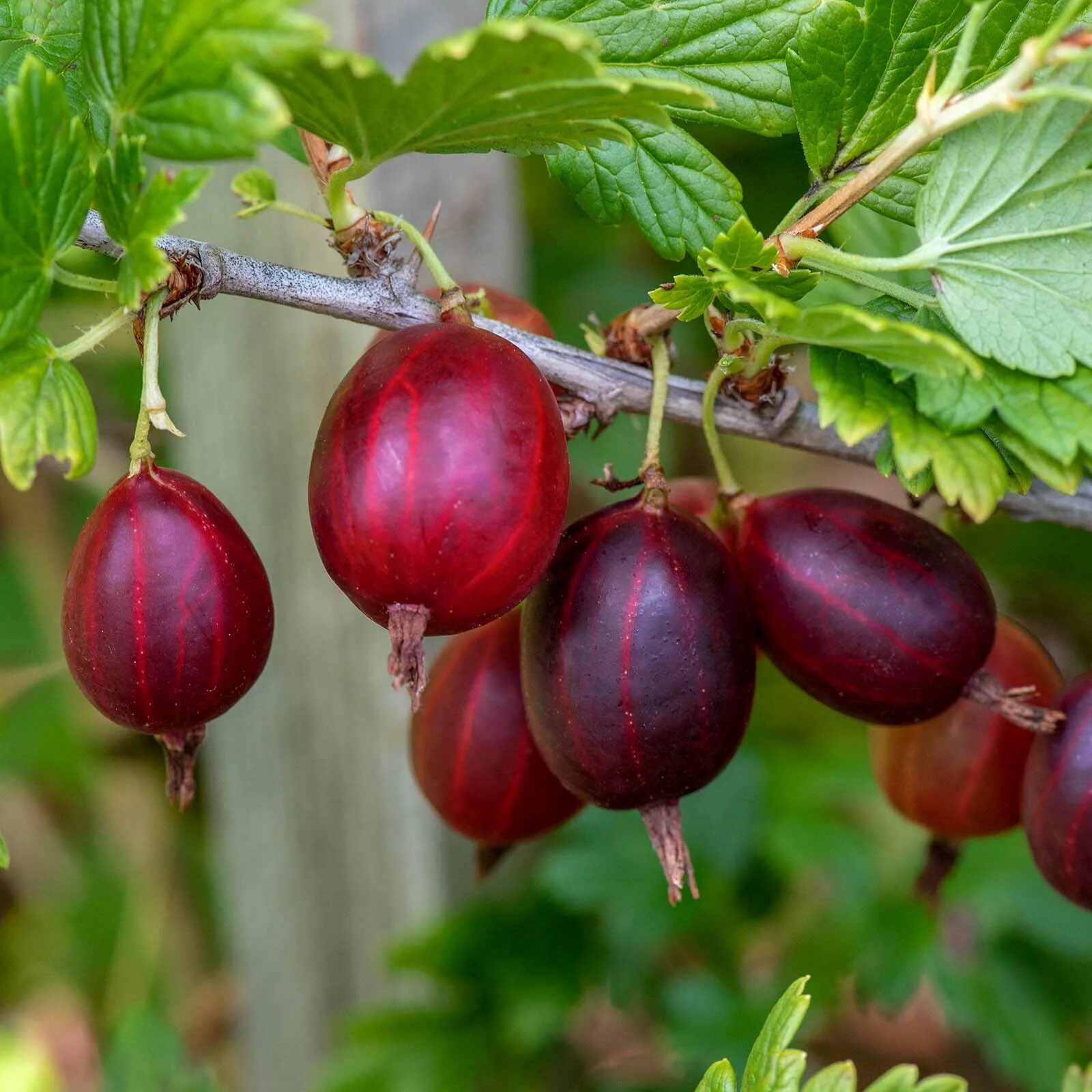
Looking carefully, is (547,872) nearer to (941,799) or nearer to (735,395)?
(941,799)

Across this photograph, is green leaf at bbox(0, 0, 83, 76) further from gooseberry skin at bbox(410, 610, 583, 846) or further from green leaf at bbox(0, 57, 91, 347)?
gooseberry skin at bbox(410, 610, 583, 846)

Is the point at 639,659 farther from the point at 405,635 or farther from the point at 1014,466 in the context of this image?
the point at 1014,466

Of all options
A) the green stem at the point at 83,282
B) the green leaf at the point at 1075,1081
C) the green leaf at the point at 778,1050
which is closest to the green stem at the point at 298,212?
the green stem at the point at 83,282

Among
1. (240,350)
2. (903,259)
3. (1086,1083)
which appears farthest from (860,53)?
(240,350)

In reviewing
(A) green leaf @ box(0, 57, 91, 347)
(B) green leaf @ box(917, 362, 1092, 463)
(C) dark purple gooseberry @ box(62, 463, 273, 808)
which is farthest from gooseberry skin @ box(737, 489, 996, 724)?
(A) green leaf @ box(0, 57, 91, 347)

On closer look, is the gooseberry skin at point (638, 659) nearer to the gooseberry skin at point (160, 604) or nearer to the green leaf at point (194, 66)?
the gooseberry skin at point (160, 604)
